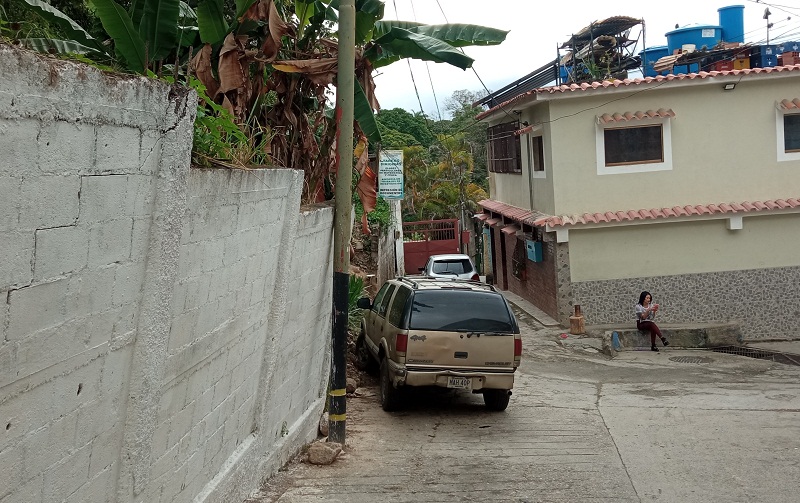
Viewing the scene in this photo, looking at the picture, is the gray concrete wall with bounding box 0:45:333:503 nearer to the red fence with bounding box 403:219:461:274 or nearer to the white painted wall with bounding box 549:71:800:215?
the white painted wall with bounding box 549:71:800:215

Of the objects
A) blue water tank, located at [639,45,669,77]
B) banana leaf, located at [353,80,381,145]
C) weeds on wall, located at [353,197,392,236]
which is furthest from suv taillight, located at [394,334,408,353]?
blue water tank, located at [639,45,669,77]

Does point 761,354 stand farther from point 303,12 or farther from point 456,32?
point 303,12

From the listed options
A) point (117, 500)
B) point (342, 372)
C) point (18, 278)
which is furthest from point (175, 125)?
point (342, 372)

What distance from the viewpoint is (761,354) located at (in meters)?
18.8

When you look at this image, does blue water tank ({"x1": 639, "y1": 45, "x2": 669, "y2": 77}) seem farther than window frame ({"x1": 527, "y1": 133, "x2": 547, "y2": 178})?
Yes

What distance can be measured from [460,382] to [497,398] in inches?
34.3

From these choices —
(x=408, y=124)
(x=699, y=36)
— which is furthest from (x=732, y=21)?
(x=408, y=124)

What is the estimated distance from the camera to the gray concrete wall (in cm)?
330

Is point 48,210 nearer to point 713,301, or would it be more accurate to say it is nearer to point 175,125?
point 175,125

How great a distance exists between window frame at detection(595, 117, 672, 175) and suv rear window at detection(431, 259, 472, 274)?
5254 mm

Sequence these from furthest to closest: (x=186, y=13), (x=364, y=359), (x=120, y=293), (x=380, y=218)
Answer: (x=380, y=218) → (x=364, y=359) → (x=186, y=13) → (x=120, y=293)

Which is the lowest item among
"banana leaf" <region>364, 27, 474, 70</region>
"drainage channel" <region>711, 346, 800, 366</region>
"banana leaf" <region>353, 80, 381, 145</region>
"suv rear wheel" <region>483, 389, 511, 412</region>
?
"drainage channel" <region>711, 346, 800, 366</region>

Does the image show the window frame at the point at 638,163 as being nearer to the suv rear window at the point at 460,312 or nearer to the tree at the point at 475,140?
the suv rear window at the point at 460,312

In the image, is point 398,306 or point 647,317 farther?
point 647,317
